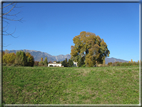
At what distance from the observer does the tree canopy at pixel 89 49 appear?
15.5m

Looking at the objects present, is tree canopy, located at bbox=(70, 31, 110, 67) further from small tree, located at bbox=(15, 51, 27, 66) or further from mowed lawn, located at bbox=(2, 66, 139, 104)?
mowed lawn, located at bbox=(2, 66, 139, 104)

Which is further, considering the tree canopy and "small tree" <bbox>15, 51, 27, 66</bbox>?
the tree canopy

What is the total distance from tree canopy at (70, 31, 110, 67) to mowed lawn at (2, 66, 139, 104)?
7175 millimetres

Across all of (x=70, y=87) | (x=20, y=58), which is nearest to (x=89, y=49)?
(x=20, y=58)

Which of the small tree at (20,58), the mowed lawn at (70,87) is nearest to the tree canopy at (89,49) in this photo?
the small tree at (20,58)

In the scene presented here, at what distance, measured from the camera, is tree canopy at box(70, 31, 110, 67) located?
15539 mm

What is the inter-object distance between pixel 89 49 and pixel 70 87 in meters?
9.43

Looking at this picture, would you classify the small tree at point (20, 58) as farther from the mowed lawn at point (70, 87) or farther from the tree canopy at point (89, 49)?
the tree canopy at point (89, 49)

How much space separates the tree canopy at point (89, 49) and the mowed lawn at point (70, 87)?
717 centimetres

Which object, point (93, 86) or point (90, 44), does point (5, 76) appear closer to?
point (93, 86)

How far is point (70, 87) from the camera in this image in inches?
261

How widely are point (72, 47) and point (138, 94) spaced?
11449mm

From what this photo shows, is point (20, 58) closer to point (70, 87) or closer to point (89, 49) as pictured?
point (89, 49)

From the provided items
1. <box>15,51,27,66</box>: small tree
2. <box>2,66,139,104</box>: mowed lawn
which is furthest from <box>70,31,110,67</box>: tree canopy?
<box>2,66,139,104</box>: mowed lawn
